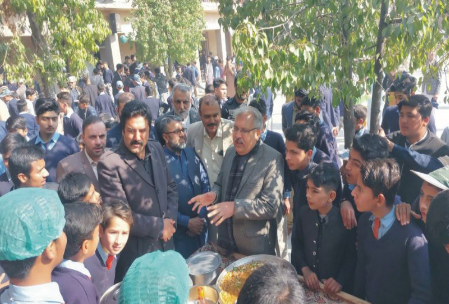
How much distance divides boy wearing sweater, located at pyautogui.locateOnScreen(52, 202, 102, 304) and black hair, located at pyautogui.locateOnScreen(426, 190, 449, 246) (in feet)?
6.01

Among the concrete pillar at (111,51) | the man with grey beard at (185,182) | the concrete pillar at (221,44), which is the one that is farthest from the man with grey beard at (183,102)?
the concrete pillar at (221,44)

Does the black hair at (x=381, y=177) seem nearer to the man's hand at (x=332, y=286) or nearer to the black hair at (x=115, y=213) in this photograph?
the man's hand at (x=332, y=286)

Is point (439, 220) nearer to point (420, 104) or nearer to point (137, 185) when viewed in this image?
point (420, 104)

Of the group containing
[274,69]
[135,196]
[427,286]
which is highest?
[274,69]

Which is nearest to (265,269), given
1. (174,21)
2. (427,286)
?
(427,286)

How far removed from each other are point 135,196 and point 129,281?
1.59 meters

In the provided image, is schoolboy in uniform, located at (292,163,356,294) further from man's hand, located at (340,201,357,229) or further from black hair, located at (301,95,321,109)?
black hair, located at (301,95,321,109)

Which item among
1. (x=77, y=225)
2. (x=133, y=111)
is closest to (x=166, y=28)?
(x=133, y=111)

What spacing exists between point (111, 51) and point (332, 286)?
2021 cm

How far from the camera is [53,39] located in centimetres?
719

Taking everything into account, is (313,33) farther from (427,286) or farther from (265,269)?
(265,269)

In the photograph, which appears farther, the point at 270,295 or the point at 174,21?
the point at 174,21

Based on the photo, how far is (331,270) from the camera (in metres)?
2.78

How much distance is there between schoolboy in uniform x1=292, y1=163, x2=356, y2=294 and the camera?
274 cm
